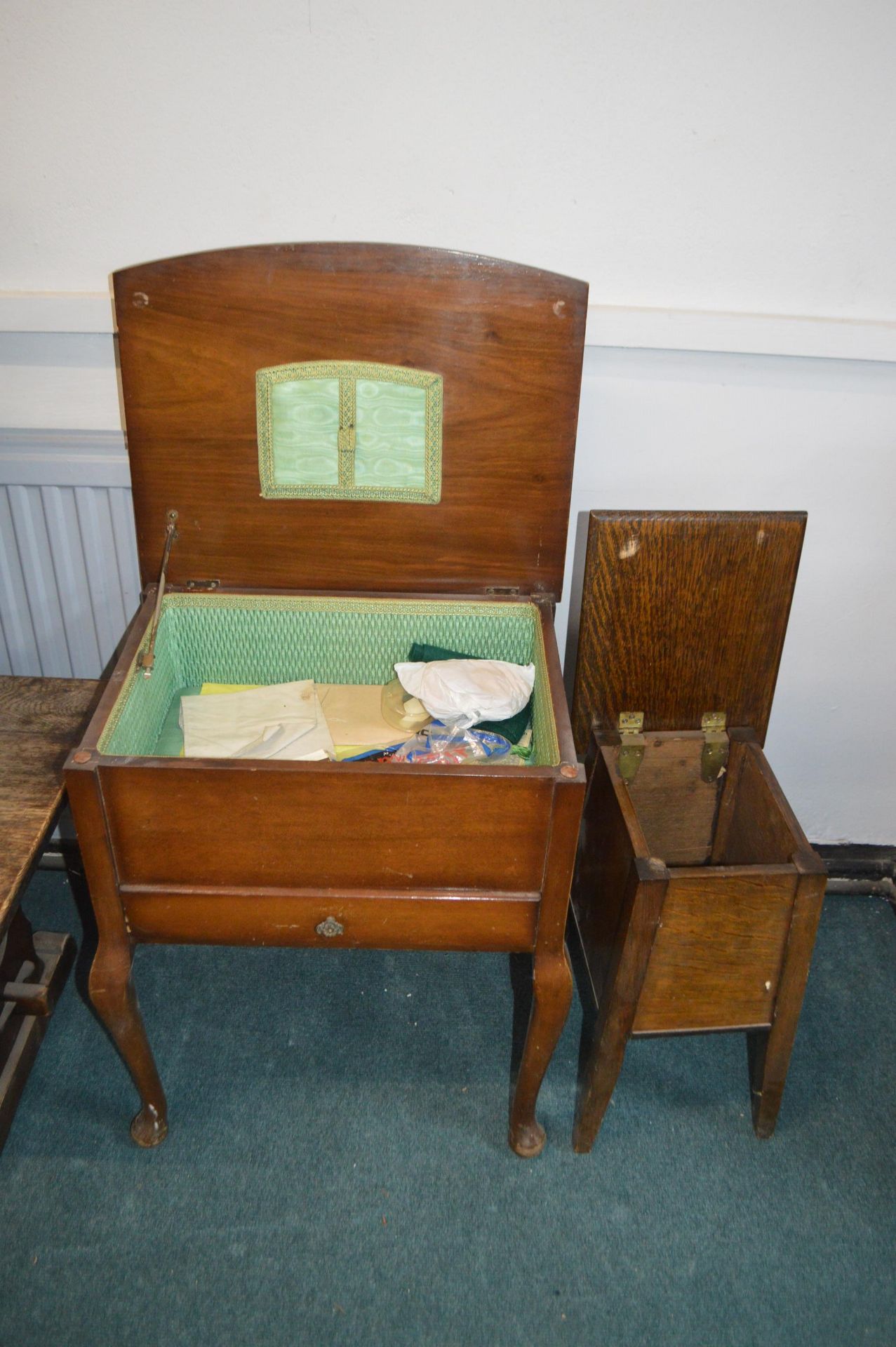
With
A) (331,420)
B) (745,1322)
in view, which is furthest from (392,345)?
(745,1322)

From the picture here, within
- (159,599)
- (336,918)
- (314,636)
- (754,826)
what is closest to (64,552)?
(159,599)

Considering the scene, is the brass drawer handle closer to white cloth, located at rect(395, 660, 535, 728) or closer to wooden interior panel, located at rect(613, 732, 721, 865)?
white cloth, located at rect(395, 660, 535, 728)

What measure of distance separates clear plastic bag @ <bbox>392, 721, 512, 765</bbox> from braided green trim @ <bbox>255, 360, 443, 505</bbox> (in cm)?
35

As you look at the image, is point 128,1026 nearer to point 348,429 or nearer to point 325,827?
point 325,827

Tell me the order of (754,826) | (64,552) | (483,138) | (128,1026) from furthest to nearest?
(64,552)
(754,826)
(483,138)
(128,1026)

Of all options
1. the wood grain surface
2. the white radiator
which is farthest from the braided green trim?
the wood grain surface

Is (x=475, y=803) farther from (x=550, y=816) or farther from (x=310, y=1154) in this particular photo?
(x=310, y=1154)

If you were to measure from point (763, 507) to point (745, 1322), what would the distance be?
124cm

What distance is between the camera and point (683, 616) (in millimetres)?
1610

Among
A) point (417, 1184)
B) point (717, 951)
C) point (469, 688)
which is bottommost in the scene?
point (417, 1184)

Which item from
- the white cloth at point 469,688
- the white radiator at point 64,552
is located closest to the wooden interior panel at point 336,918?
the white cloth at point 469,688

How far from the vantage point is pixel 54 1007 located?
178 cm

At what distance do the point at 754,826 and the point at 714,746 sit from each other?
5.5 inches

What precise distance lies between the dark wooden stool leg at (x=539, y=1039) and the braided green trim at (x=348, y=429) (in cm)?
70
